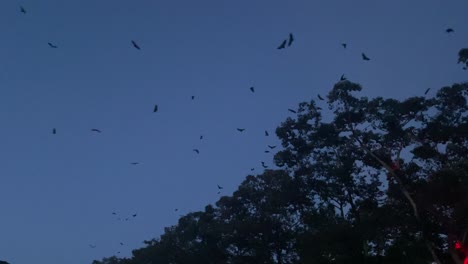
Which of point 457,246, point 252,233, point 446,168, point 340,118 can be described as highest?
point 340,118

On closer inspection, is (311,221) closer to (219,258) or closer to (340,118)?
(340,118)

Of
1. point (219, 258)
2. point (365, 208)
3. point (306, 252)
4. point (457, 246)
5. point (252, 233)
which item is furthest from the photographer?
point (219, 258)

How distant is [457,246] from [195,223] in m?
20.2

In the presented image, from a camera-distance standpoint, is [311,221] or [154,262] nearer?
[311,221]

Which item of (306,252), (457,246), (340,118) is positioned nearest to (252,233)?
(306,252)

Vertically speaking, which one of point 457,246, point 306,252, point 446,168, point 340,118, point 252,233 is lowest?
point 457,246

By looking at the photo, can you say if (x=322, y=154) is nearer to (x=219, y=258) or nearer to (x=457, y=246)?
(x=457, y=246)

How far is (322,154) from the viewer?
100 feet

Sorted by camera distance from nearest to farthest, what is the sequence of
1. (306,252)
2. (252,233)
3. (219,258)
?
(306,252) < (252,233) < (219,258)

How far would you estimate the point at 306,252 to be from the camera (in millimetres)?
27031

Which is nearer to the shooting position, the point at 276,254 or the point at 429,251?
the point at 429,251

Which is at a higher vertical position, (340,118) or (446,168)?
(340,118)

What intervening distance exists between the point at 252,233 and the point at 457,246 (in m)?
14.2

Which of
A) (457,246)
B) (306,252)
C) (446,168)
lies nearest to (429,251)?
(457,246)
